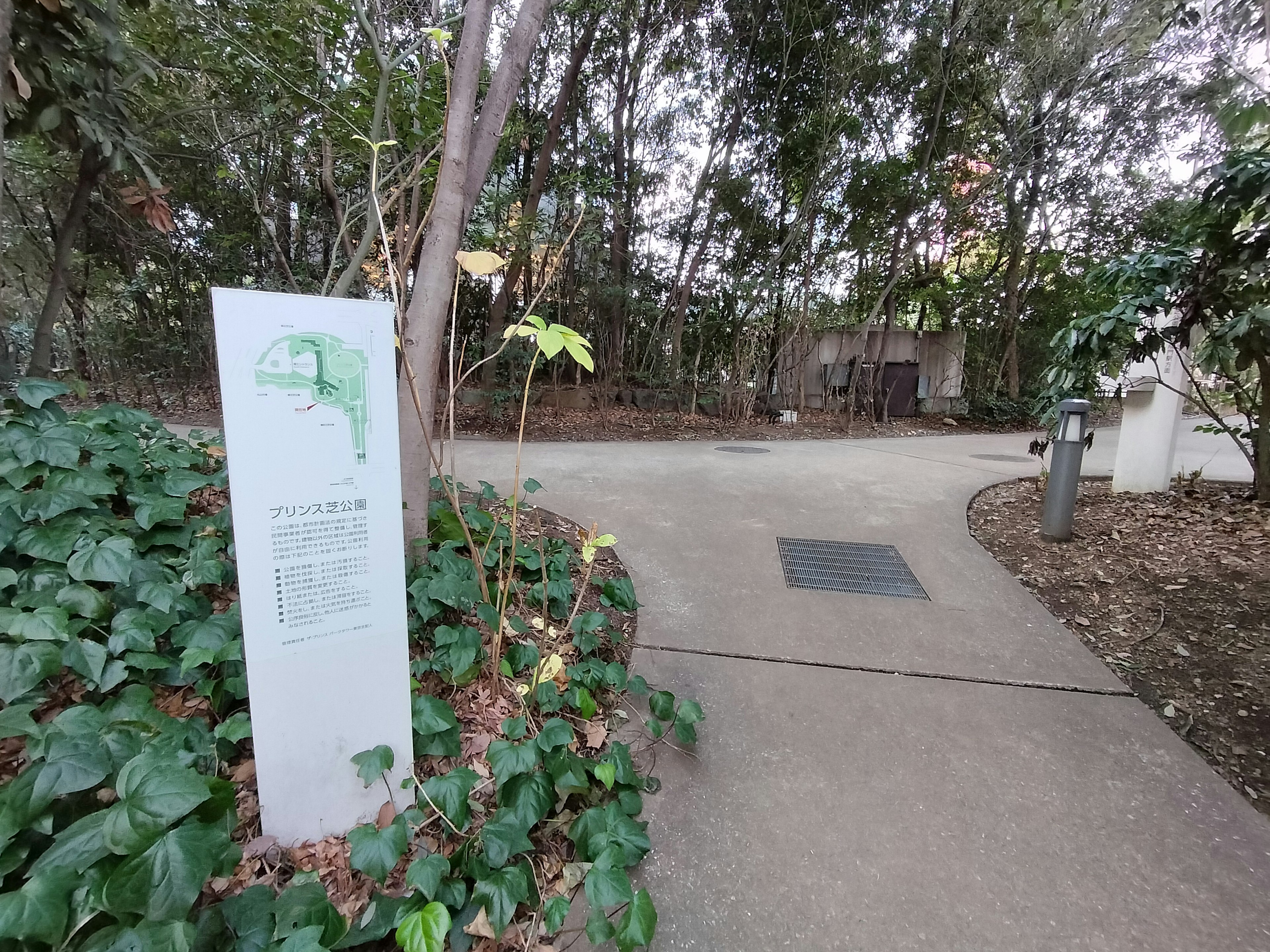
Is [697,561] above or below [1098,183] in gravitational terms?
below

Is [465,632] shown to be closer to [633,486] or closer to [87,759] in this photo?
[87,759]

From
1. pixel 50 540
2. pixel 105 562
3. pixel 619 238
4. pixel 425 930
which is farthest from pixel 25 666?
pixel 619 238

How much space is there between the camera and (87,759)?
117 cm

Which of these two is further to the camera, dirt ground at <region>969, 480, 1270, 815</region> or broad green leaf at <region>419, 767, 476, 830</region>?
dirt ground at <region>969, 480, 1270, 815</region>

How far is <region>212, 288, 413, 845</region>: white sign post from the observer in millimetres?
1130

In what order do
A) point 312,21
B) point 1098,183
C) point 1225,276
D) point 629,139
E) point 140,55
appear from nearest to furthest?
point 140,55 < point 312,21 < point 1225,276 < point 629,139 < point 1098,183

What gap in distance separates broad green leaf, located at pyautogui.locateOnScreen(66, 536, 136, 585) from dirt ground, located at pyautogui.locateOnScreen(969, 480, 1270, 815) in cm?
340

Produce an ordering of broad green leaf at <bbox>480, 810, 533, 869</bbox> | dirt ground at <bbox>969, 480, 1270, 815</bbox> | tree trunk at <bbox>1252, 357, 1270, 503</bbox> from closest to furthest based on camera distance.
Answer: broad green leaf at <bbox>480, 810, 533, 869</bbox>
dirt ground at <bbox>969, 480, 1270, 815</bbox>
tree trunk at <bbox>1252, 357, 1270, 503</bbox>

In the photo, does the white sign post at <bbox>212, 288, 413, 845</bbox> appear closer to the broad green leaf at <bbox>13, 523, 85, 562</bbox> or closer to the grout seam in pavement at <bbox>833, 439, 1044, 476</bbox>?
the broad green leaf at <bbox>13, 523, 85, 562</bbox>

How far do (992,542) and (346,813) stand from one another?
3793mm

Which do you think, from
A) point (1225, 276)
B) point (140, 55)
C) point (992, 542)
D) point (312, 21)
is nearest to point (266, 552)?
point (140, 55)

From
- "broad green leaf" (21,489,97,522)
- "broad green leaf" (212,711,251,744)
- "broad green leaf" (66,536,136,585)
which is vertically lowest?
"broad green leaf" (212,711,251,744)

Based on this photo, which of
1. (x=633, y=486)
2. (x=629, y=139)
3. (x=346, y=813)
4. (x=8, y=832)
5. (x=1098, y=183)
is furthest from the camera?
(x=1098, y=183)

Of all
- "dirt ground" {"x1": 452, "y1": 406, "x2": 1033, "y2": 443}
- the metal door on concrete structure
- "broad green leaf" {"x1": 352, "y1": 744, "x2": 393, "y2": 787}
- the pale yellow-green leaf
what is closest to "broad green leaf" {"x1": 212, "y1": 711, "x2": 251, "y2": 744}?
"broad green leaf" {"x1": 352, "y1": 744, "x2": 393, "y2": 787}
